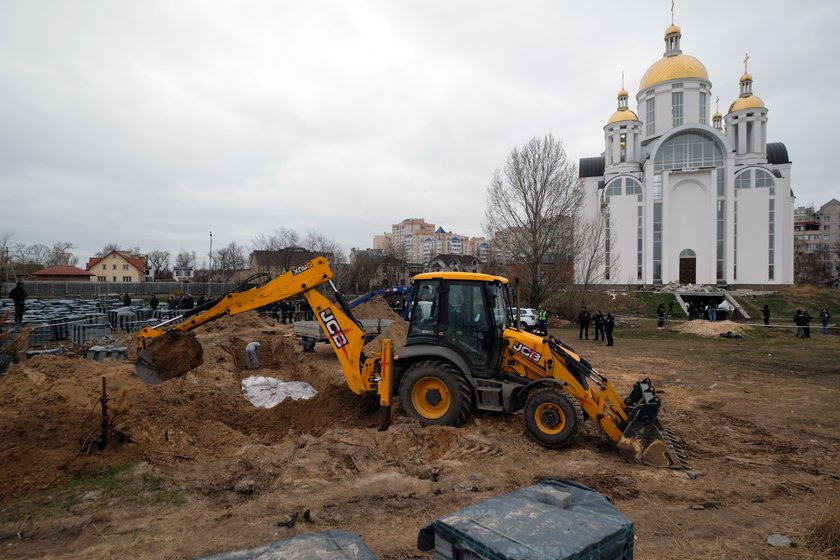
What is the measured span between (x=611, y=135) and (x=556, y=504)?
4958 cm

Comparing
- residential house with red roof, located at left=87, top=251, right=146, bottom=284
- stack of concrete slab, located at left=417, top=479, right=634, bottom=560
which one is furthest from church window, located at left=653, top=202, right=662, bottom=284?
residential house with red roof, located at left=87, top=251, right=146, bottom=284

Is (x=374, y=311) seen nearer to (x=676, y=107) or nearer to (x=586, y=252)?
(x=586, y=252)

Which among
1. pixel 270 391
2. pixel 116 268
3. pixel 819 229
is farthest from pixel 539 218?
pixel 819 229

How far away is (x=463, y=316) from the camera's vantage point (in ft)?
24.9

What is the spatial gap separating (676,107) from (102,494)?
168 ft

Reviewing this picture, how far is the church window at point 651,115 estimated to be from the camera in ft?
150

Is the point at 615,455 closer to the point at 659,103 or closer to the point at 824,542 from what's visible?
the point at 824,542

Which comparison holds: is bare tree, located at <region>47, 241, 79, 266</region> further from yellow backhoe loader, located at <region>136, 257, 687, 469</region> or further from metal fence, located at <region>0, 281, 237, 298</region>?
yellow backhoe loader, located at <region>136, 257, 687, 469</region>

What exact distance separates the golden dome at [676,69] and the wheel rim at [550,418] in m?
47.9

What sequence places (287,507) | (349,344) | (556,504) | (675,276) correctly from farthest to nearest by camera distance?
(675,276) → (349,344) → (287,507) → (556,504)

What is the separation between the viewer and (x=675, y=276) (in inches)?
1690

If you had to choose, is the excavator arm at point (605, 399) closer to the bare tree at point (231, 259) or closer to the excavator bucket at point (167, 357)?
the excavator bucket at point (167, 357)

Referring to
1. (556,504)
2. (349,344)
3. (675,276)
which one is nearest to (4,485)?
(349,344)

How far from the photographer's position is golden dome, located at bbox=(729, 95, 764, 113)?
44312mm
